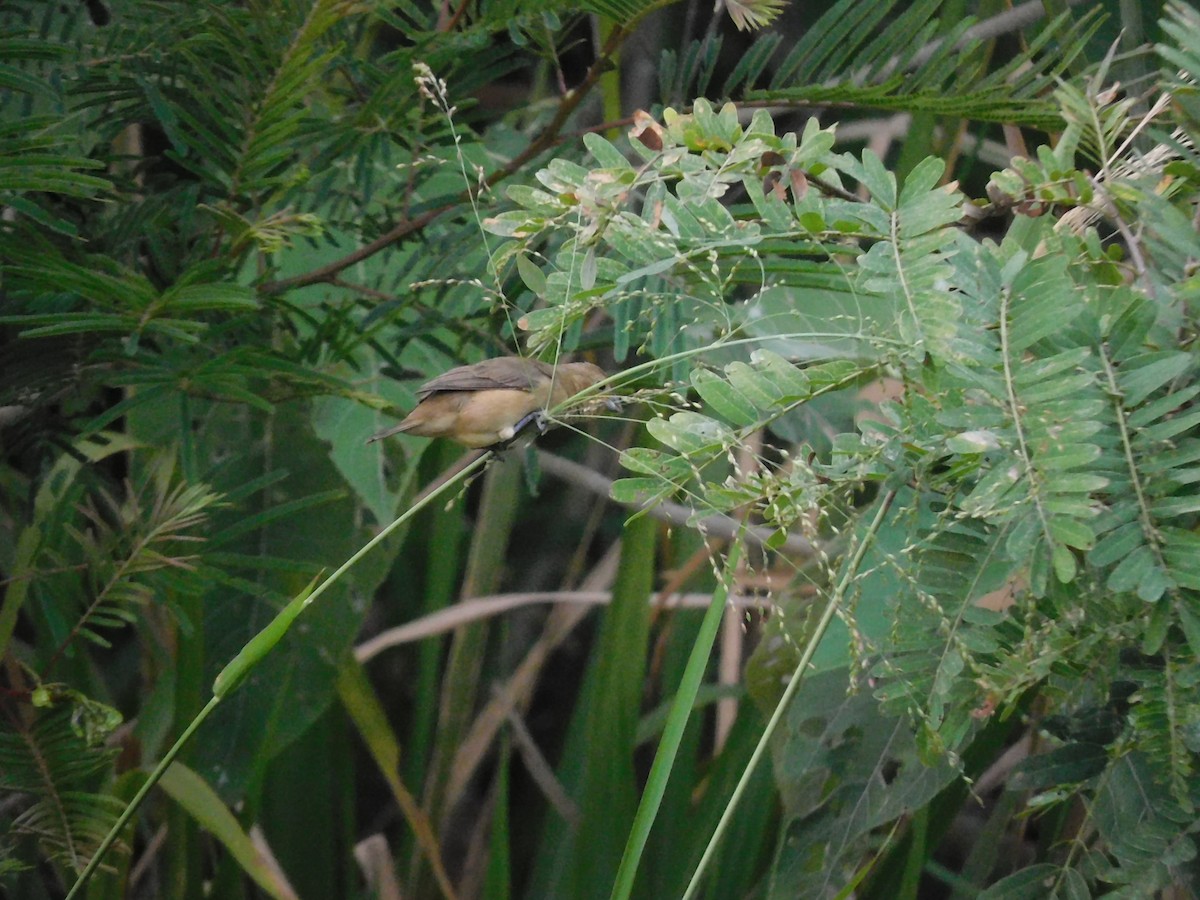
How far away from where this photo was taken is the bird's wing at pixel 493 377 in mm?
753

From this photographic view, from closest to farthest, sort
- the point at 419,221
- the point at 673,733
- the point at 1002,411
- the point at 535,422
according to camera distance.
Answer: the point at 1002,411, the point at 673,733, the point at 535,422, the point at 419,221

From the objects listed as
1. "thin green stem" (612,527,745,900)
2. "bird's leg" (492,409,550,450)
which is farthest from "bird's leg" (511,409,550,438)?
"thin green stem" (612,527,745,900)

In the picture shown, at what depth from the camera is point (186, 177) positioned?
2.93 ft

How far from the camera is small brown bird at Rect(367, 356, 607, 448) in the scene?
77cm

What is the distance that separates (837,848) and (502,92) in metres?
1.49

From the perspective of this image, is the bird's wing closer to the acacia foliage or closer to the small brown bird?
the small brown bird

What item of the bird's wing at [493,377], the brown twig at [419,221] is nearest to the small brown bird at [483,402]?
the bird's wing at [493,377]

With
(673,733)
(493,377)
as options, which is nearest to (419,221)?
(493,377)

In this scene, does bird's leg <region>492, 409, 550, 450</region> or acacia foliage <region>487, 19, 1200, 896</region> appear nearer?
acacia foliage <region>487, 19, 1200, 896</region>

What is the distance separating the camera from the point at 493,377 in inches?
30.5

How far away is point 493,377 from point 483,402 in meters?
0.02

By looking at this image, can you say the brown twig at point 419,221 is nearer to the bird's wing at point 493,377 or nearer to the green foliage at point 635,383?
the green foliage at point 635,383

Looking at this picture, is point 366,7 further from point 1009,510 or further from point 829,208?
point 1009,510

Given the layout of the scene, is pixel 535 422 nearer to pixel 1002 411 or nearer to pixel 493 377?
pixel 493 377
